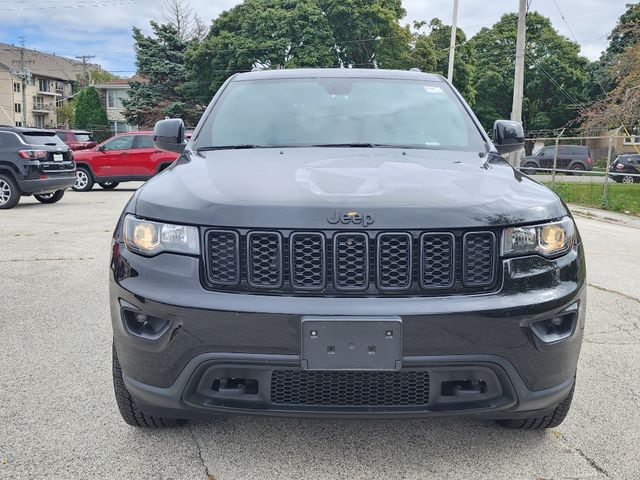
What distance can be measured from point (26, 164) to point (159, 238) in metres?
11.6

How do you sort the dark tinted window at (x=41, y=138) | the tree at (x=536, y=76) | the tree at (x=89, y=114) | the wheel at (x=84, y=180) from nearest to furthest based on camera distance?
the dark tinted window at (x=41, y=138) < the wheel at (x=84, y=180) < the tree at (x=536, y=76) < the tree at (x=89, y=114)

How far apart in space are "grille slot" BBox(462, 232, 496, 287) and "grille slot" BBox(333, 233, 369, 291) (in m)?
0.36

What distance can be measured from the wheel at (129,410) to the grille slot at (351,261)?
1.01 metres

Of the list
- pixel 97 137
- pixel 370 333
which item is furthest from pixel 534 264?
pixel 97 137

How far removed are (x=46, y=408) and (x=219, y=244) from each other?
1.49m

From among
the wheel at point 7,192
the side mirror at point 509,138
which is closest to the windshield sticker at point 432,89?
the side mirror at point 509,138

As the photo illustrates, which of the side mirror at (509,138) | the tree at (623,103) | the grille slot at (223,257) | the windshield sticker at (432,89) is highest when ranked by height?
the tree at (623,103)

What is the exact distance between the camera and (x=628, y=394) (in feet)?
11.0

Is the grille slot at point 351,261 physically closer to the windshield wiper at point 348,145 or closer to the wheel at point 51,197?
the windshield wiper at point 348,145

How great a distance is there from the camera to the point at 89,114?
57.1 m

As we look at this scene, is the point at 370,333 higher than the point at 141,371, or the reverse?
the point at 370,333

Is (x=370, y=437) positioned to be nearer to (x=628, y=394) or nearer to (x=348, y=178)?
(x=348, y=178)

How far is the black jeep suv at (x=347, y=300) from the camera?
2.19 meters

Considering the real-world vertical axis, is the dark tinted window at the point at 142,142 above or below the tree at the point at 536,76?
below
